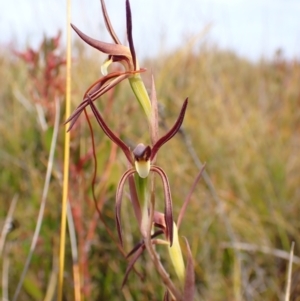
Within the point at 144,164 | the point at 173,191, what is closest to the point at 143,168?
the point at 144,164

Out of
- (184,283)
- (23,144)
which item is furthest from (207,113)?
(184,283)

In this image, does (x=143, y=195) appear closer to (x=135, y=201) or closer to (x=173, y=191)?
(x=135, y=201)

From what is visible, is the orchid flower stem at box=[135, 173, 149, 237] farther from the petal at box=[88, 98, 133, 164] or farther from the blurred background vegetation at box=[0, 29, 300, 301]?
the blurred background vegetation at box=[0, 29, 300, 301]

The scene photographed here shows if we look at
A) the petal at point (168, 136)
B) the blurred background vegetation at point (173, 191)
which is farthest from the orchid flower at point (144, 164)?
the blurred background vegetation at point (173, 191)

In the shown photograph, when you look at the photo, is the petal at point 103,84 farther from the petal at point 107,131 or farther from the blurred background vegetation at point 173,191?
the blurred background vegetation at point 173,191

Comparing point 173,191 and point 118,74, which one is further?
point 173,191

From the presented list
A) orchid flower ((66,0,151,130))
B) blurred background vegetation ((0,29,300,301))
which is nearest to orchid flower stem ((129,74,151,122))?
orchid flower ((66,0,151,130))
